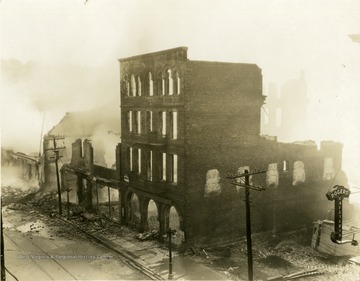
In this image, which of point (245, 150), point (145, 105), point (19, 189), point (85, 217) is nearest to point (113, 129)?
point (19, 189)

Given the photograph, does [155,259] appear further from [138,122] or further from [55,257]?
[138,122]

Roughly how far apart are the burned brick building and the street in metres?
4.33

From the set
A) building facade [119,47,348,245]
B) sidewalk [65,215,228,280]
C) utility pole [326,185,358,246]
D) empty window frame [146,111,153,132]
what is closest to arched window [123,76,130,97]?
building facade [119,47,348,245]

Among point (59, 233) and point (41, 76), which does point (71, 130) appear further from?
point (59, 233)

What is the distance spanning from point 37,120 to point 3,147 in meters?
6.08

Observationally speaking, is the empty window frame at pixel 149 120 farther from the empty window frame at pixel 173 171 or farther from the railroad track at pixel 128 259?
the railroad track at pixel 128 259

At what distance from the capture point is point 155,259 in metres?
24.6

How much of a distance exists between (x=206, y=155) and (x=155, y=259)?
707 centimetres

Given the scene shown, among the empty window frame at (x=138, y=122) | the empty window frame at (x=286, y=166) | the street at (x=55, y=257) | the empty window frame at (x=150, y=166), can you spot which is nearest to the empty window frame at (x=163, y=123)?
the empty window frame at (x=150, y=166)

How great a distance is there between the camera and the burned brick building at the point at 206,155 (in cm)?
2548

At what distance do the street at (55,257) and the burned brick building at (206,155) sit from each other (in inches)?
171

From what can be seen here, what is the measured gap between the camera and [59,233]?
30172 mm

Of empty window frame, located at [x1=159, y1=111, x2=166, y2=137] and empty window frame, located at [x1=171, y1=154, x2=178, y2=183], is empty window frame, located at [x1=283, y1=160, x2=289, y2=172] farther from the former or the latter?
empty window frame, located at [x1=159, y1=111, x2=166, y2=137]

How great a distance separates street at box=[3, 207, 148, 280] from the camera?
22.4 m
